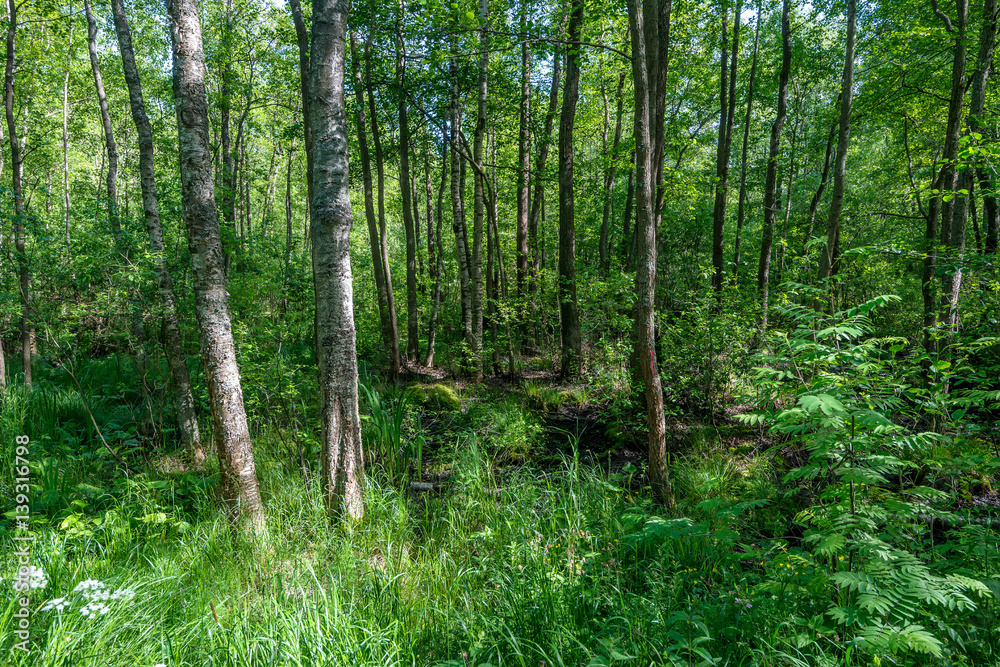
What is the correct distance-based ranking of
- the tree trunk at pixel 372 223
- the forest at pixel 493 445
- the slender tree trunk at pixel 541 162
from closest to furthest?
1. the forest at pixel 493 445
2. the tree trunk at pixel 372 223
3. the slender tree trunk at pixel 541 162

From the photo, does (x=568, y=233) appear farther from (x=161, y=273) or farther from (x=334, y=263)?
(x=161, y=273)

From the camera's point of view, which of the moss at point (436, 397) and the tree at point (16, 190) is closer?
the tree at point (16, 190)

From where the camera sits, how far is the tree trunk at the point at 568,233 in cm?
823

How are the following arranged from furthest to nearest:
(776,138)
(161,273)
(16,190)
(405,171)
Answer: (776,138)
(405,171)
(16,190)
(161,273)

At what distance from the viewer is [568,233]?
870cm

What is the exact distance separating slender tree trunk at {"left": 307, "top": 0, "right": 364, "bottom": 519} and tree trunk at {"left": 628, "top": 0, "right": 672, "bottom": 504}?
2491 mm

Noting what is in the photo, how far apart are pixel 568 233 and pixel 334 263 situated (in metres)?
5.92

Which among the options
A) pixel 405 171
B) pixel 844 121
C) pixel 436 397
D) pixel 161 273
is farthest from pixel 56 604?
pixel 844 121

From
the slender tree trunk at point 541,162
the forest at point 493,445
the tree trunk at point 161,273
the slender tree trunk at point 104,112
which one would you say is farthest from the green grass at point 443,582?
the slender tree trunk at point 541,162

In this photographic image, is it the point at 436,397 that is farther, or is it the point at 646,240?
the point at 436,397

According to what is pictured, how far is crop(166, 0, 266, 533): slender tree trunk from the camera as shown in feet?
11.1

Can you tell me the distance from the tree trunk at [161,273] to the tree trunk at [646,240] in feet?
16.5

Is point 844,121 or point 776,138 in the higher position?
point 776,138

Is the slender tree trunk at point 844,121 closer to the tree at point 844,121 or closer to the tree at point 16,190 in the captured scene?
the tree at point 844,121
